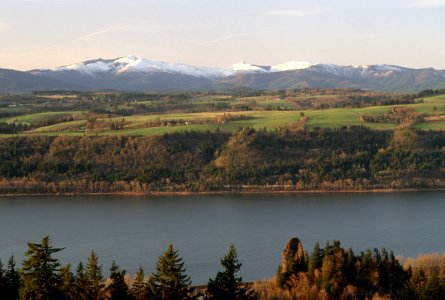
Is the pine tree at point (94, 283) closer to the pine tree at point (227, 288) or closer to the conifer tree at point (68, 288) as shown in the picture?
the conifer tree at point (68, 288)

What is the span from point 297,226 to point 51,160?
1907 centimetres

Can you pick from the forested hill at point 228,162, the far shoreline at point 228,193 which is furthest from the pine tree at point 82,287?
the forested hill at point 228,162

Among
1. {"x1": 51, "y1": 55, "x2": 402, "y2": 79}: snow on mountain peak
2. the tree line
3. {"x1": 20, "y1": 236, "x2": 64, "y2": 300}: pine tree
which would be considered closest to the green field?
the tree line

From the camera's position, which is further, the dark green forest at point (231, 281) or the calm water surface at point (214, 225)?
the calm water surface at point (214, 225)

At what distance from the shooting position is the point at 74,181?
145ft

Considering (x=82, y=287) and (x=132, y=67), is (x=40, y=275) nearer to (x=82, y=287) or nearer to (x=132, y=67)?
(x=82, y=287)

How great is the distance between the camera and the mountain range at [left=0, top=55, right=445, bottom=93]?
6280 inches

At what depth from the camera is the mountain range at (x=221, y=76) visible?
523 ft

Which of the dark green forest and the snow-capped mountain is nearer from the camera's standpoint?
the dark green forest

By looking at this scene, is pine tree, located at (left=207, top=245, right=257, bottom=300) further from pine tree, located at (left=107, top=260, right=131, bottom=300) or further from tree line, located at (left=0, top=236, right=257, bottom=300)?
pine tree, located at (left=107, top=260, right=131, bottom=300)

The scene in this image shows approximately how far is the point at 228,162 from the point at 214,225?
12.6m

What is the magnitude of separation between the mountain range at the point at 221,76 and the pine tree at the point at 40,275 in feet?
416

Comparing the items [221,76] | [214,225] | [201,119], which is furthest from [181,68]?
[214,225]

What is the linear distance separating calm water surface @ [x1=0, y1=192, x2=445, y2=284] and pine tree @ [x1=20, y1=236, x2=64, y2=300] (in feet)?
25.0
